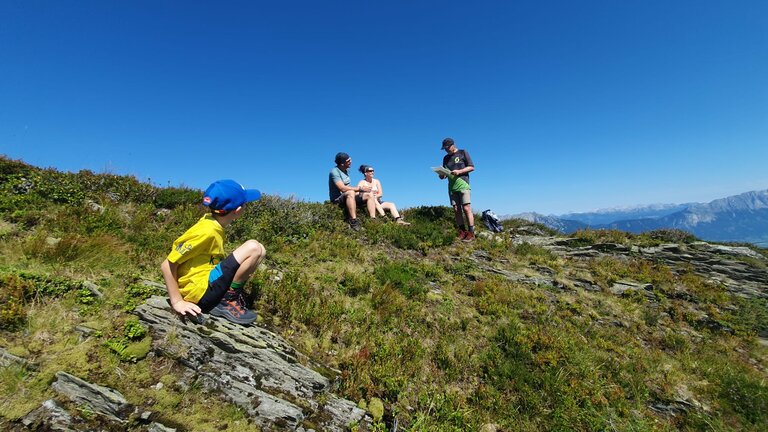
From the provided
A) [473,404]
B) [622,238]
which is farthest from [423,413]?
[622,238]

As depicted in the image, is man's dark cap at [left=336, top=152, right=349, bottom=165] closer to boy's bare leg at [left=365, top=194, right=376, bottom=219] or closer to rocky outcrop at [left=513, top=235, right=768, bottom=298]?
boy's bare leg at [left=365, top=194, right=376, bottom=219]

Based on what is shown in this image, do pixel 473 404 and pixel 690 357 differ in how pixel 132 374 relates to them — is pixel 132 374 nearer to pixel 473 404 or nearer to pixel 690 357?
pixel 473 404

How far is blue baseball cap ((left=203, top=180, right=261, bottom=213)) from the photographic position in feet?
13.7

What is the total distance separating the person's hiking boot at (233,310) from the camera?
453 centimetres


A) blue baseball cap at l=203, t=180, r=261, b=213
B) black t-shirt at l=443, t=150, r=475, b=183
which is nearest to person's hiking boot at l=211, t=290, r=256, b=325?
blue baseball cap at l=203, t=180, r=261, b=213

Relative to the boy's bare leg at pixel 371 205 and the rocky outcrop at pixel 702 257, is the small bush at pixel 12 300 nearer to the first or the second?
the boy's bare leg at pixel 371 205

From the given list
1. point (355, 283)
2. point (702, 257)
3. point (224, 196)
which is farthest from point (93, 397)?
Answer: point (702, 257)

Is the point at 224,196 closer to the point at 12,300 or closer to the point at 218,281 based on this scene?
the point at 218,281

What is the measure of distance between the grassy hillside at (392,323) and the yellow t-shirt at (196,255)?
732mm

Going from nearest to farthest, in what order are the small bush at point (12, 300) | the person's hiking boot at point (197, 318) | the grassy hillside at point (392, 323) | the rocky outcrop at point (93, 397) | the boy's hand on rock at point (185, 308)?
the rocky outcrop at point (93, 397)
the small bush at point (12, 300)
the grassy hillside at point (392, 323)
the boy's hand on rock at point (185, 308)
the person's hiking boot at point (197, 318)

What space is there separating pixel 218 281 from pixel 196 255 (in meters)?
0.45

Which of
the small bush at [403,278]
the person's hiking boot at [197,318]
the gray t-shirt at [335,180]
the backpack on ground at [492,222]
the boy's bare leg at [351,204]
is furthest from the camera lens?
the backpack on ground at [492,222]

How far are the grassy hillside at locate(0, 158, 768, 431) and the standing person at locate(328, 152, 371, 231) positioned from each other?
2.78 ft

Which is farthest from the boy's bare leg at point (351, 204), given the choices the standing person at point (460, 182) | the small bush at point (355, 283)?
the small bush at point (355, 283)
